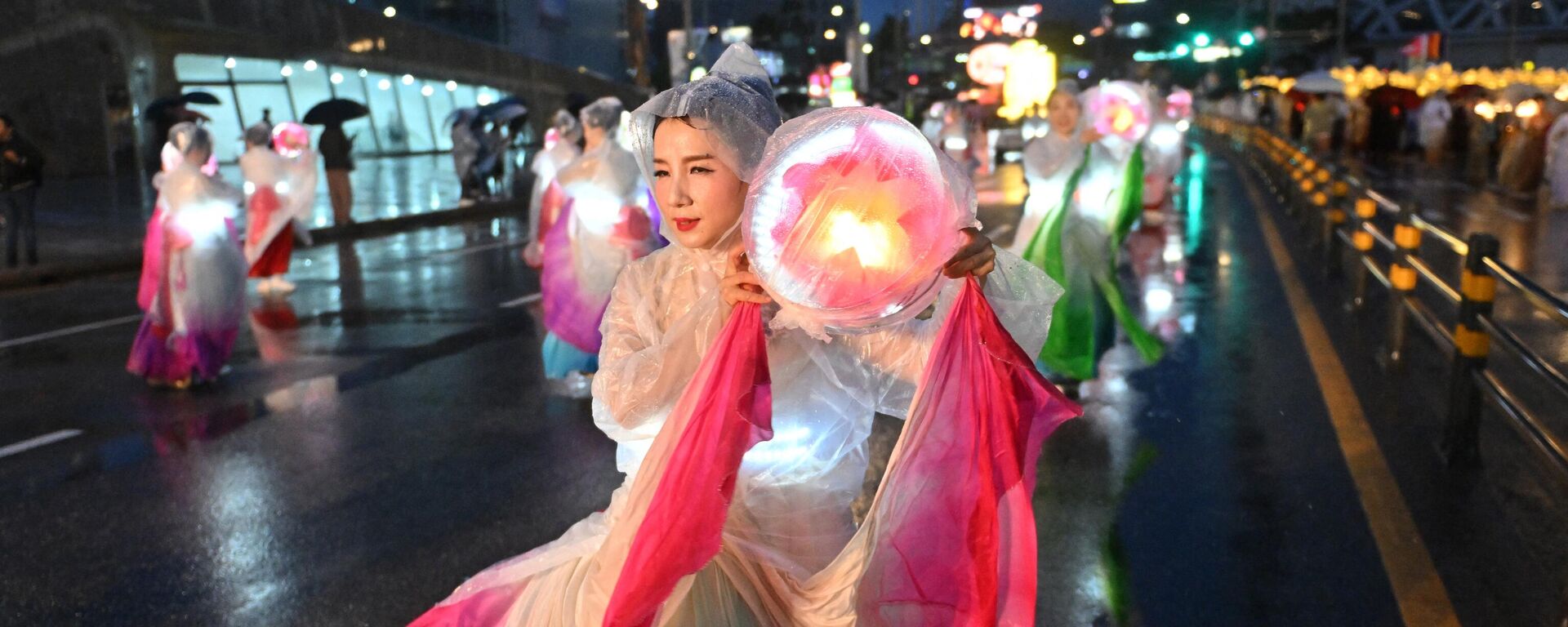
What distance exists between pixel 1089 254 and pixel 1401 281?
6.50 feet

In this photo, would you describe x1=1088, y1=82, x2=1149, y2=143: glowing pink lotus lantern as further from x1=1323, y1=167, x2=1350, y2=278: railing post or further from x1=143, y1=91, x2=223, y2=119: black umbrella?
x1=143, y1=91, x2=223, y2=119: black umbrella

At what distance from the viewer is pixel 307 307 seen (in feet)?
39.8

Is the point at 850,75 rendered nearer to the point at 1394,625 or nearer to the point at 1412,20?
the point at 1394,625

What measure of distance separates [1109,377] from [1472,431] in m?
2.43

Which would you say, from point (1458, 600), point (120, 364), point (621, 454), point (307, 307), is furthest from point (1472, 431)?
point (307, 307)

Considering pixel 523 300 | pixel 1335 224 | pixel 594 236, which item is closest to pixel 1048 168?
pixel 594 236

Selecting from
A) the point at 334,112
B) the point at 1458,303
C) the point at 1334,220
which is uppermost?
the point at 334,112

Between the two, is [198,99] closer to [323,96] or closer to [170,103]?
[170,103]

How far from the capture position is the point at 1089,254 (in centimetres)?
771

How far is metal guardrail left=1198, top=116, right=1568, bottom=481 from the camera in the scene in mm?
5207

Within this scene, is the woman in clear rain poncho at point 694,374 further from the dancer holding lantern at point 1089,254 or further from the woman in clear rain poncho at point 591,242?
the woman in clear rain poncho at point 591,242

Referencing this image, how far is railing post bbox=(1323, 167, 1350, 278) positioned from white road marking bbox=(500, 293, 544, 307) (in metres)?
6.75

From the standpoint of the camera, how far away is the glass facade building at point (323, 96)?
99.6 ft

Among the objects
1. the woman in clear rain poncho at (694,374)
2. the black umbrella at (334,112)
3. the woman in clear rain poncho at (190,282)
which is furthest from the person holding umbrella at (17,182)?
the woman in clear rain poncho at (694,374)
